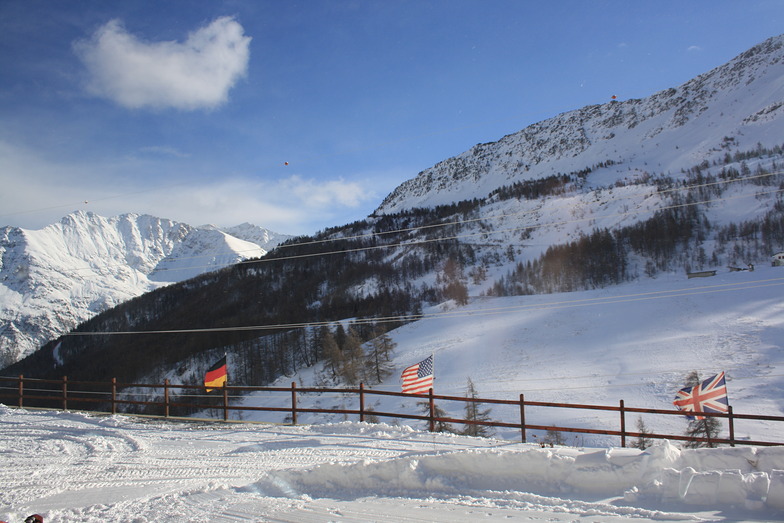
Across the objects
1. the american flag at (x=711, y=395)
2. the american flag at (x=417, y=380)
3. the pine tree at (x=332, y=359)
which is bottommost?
the pine tree at (x=332, y=359)

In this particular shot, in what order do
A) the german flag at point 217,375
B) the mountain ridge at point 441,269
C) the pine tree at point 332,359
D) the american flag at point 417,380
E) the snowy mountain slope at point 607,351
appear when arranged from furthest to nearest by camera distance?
the mountain ridge at point 441,269
the pine tree at point 332,359
the snowy mountain slope at point 607,351
the german flag at point 217,375
the american flag at point 417,380

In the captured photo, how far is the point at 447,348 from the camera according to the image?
56.0 m

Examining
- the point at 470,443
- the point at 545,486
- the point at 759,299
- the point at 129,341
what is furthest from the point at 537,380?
the point at 129,341

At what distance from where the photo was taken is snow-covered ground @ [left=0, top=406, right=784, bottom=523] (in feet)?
18.6

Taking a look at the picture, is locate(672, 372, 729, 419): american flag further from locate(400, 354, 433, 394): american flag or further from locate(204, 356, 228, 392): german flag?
locate(204, 356, 228, 392): german flag

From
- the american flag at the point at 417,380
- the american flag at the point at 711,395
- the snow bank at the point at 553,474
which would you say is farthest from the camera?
the american flag at the point at 711,395

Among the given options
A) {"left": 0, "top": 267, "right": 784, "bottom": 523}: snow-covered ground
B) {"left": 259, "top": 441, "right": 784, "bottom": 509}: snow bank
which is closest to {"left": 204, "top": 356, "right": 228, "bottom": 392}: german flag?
{"left": 0, "top": 267, "right": 784, "bottom": 523}: snow-covered ground

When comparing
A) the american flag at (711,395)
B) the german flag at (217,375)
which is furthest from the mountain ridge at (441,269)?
the american flag at (711,395)

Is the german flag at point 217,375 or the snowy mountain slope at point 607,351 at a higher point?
the german flag at point 217,375

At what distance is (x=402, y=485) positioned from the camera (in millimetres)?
6797

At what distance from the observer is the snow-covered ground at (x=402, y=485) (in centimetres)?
568

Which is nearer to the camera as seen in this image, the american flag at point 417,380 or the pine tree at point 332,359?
the american flag at point 417,380

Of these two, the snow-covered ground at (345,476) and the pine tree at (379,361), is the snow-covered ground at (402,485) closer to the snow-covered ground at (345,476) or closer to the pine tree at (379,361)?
the snow-covered ground at (345,476)

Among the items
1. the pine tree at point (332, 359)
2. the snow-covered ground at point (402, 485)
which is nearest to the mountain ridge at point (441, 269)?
the pine tree at point (332, 359)
